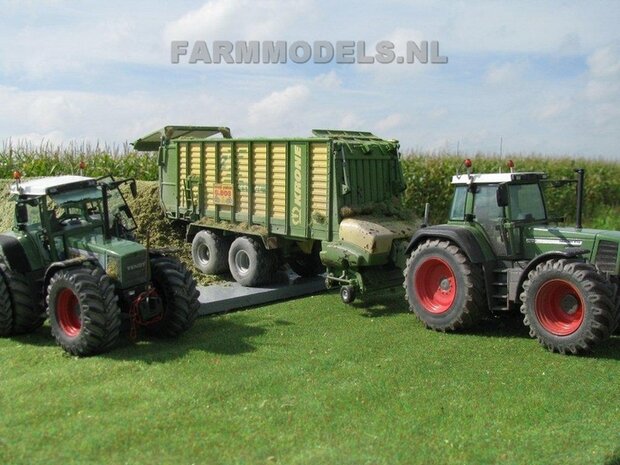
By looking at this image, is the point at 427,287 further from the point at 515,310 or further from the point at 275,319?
the point at 275,319

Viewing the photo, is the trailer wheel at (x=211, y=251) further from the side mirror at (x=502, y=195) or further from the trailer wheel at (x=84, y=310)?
the side mirror at (x=502, y=195)

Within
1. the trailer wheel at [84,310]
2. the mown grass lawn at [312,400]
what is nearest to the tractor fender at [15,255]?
the trailer wheel at [84,310]

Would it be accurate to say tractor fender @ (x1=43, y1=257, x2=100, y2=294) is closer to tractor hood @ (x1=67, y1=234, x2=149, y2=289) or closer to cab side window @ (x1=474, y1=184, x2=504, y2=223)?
tractor hood @ (x1=67, y1=234, x2=149, y2=289)

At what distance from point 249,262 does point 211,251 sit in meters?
1.10

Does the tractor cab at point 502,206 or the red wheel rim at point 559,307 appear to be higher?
the tractor cab at point 502,206

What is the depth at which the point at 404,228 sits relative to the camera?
10.4 metres

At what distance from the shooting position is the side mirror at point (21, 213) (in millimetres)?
8625

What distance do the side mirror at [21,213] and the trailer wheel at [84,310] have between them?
3.68 ft

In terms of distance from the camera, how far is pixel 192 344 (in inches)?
328

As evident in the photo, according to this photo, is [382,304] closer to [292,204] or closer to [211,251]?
[292,204]

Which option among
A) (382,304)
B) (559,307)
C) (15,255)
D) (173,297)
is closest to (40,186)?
(15,255)

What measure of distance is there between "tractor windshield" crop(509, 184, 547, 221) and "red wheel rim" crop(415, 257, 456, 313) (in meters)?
1.16

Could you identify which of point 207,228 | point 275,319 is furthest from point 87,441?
point 207,228

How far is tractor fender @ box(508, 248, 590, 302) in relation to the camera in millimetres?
7898
